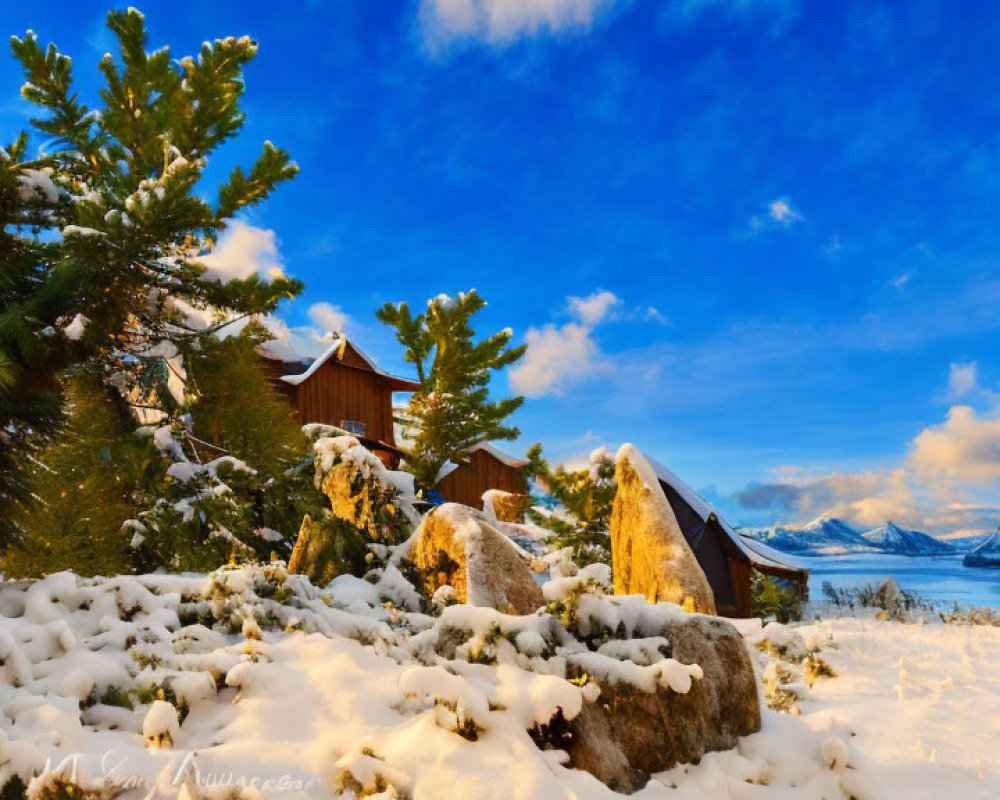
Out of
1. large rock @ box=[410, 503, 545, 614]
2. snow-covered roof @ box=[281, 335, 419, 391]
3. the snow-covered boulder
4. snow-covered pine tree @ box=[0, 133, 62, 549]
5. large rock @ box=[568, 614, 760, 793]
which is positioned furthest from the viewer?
snow-covered roof @ box=[281, 335, 419, 391]

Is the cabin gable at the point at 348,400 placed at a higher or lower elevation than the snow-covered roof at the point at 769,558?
higher

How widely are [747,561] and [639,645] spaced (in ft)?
36.4

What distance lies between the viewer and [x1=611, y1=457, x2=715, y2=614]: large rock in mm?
8180

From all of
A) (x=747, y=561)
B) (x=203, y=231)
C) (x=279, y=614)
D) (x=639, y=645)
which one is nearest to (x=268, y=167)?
(x=203, y=231)

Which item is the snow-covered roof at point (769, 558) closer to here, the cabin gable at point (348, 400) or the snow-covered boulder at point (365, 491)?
the snow-covered boulder at point (365, 491)

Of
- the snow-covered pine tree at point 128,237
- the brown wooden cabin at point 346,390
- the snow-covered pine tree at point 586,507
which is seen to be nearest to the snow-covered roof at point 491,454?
Result: the brown wooden cabin at point 346,390

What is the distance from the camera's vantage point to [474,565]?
18.7 ft

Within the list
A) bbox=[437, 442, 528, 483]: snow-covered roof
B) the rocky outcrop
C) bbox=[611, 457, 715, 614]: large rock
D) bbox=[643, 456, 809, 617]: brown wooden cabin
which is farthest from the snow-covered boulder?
bbox=[437, 442, 528, 483]: snow-covered roof

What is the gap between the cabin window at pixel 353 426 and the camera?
23.5m

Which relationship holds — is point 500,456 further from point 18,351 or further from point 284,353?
point 18,351

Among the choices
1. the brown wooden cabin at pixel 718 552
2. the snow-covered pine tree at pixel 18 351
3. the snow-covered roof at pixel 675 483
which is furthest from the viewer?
the brown wooden cabin at pixel 718 552

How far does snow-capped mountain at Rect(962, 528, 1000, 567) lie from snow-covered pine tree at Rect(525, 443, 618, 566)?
1831cm

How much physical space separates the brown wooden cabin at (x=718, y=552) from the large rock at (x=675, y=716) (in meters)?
7.74

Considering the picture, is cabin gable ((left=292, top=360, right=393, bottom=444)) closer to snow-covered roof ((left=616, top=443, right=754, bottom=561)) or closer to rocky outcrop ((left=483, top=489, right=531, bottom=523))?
rocky outcrop ((left=483, top=489, right=531, bottom=523))
